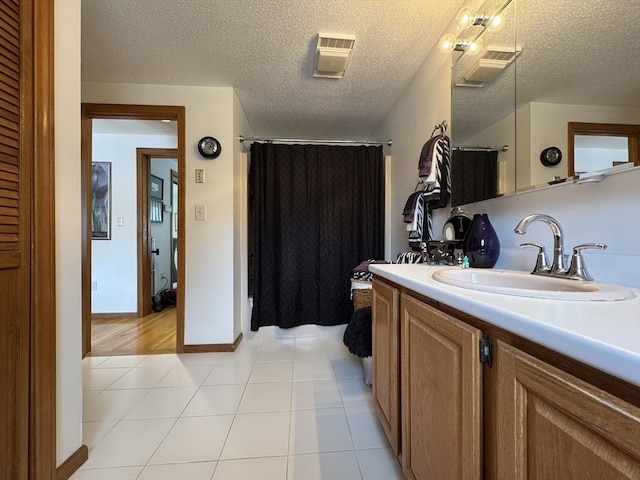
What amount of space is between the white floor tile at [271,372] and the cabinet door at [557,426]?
5.29 feet

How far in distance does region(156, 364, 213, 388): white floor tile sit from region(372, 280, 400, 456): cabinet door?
4.06 feet

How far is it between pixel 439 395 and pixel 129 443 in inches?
56.1

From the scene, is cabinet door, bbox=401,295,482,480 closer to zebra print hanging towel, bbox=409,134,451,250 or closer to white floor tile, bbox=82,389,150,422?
zebra print hanging towel, bbox=409,134,451,250

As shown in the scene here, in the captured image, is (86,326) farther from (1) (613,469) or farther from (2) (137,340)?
(1) (613,469)

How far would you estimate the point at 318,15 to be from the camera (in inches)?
63.7

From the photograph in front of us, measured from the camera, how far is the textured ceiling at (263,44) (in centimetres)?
157

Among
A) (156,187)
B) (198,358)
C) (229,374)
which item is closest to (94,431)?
(229,374)

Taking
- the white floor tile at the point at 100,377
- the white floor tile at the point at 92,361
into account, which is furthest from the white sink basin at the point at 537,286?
the white floor tile at the point at 92,361

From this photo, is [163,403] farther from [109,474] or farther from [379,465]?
[379,465]

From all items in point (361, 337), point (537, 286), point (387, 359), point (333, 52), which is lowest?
point (361, 337)

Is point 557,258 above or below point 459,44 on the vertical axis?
below

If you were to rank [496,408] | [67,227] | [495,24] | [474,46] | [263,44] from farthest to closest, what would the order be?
[263,44], [474,46], [495,24], [67,227], [496,408]

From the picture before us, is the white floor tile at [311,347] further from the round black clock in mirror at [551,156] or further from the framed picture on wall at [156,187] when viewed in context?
the framed picture on wall at [156,187]

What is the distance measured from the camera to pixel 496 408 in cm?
54
